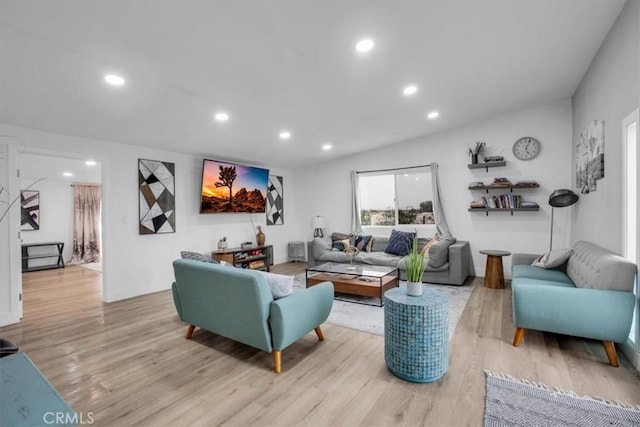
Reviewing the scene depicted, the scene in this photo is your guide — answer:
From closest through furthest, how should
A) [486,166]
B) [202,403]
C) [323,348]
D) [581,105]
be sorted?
1. [202,403]
2. [323,348]
3. [581,105]
4. [486,166]

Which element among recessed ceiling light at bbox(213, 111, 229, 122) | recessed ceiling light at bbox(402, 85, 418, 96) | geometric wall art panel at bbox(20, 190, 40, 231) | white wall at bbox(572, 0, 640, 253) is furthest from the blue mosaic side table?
geometric wall art panel at bbox(20, 190, 40, 231)

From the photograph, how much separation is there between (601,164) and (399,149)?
11.0 feet

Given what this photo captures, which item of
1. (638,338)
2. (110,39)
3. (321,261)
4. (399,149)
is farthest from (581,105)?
(110,39)

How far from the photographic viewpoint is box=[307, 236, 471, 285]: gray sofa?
15.6 ft

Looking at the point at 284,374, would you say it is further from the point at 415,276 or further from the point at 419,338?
the point at 415,276

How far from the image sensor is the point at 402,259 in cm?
498

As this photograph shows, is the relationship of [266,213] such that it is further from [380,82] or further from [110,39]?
[110,39]

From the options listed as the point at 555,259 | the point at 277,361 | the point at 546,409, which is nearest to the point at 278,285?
the point at 277,361

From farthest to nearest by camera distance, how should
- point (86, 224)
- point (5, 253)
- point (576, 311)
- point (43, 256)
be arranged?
1. point (86, 224)
2. point (43, 256)
3. point (5, 253)
4. point (576, 311)

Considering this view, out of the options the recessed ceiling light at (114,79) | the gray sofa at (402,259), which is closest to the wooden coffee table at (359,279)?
the gray sofa at (402,259)

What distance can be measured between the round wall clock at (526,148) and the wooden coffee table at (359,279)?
2.93 metres

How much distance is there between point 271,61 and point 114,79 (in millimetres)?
1457

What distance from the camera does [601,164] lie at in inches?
124

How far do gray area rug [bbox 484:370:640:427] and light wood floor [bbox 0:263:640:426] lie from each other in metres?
0.08
